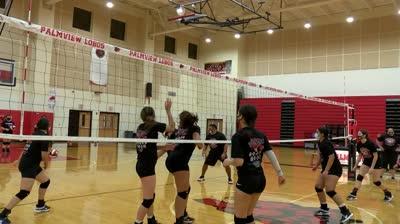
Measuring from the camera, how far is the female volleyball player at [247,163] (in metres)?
3.83

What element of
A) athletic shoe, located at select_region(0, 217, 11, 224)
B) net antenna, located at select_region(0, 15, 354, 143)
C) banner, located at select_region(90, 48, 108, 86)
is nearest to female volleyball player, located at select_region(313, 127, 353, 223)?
athletic shoe, located at select_region(0, 217, 11, 224)

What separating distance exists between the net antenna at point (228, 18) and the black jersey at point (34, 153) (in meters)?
11.5

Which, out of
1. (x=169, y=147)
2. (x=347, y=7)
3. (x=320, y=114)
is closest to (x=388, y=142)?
(x=169, y=147)

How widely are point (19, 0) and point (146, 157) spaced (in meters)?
17.6

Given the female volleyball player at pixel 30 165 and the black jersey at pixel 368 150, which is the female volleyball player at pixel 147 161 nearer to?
the female volleyball player at pixel 30 165

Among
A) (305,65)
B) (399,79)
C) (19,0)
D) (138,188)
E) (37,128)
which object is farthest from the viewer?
(305,65)

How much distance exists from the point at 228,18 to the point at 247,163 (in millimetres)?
20318

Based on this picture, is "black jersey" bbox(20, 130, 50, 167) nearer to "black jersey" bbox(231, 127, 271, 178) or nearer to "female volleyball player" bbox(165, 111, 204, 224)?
"female volleyball player" bbox(165, 111, 204, 224)

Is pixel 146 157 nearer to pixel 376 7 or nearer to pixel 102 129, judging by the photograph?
pixel 102 129

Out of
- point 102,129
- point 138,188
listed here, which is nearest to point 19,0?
point 102,129

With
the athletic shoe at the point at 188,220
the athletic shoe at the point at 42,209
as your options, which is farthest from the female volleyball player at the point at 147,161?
the athletic shoe at the point at 42,209

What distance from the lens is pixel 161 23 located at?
24.6m

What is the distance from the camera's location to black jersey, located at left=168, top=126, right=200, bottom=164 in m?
5.23

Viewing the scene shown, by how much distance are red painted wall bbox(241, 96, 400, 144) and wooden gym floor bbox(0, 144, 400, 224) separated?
10.6 metres
